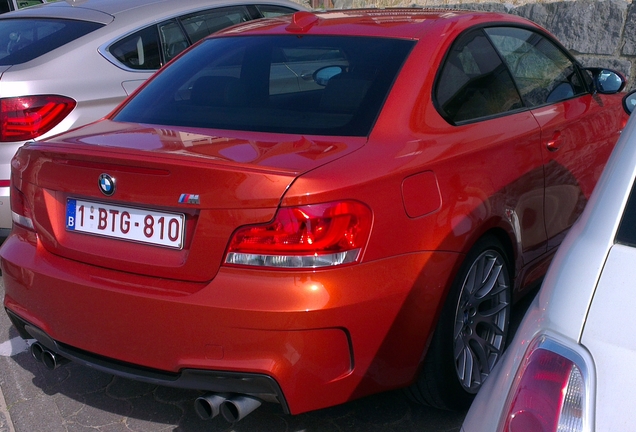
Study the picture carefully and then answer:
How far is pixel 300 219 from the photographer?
2492mm

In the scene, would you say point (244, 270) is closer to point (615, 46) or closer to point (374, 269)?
point (374, 269)

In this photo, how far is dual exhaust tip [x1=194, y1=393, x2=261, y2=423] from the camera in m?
2.59

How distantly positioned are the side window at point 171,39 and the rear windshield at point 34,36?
1.59 ft

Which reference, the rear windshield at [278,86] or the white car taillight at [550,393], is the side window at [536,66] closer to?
the rear windshield at [278,86]

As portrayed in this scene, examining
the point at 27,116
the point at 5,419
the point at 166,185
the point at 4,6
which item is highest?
the point at 166,185

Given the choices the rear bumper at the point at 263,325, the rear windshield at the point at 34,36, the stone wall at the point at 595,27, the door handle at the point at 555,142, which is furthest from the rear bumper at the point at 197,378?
the stone wall at the point at 595,27

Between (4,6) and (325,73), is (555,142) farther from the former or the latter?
(4,6)

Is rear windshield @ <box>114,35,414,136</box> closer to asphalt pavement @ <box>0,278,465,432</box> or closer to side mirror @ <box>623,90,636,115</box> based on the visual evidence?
side mirror @ <box>623,90,636,115</box>

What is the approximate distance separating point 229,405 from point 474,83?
173 cm

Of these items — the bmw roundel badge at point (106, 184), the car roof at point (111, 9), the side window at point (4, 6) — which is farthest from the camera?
the side window at point (4, 6)

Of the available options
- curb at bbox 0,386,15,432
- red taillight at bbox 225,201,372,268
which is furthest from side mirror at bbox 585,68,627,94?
curb at bbox 0,386,15,432

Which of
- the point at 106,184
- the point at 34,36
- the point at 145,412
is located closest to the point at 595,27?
the point at 34,36

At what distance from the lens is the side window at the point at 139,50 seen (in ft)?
18.1

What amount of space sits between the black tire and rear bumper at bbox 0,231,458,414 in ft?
0.34
